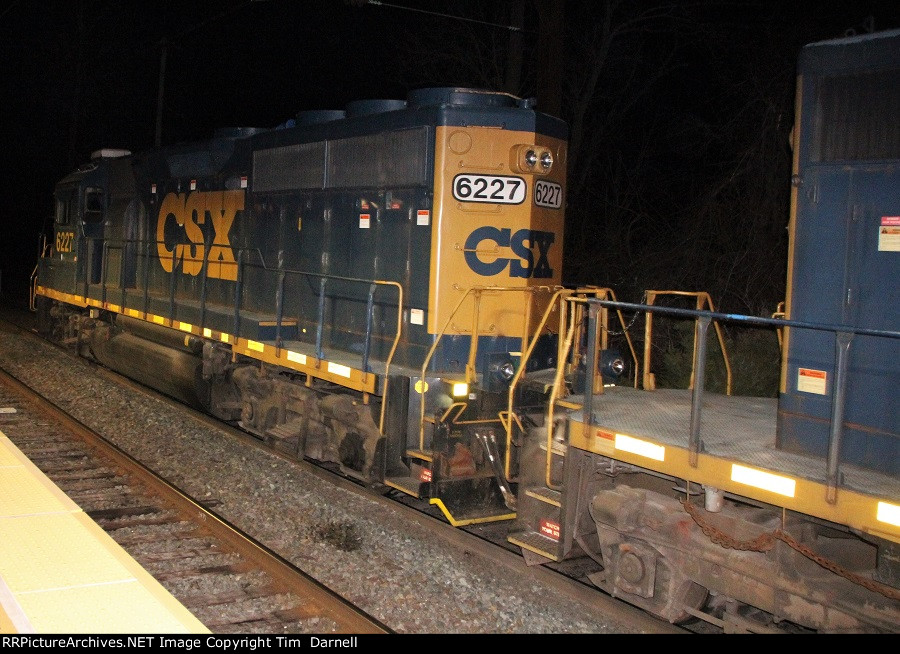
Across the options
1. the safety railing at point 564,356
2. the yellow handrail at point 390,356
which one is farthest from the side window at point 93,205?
the safety railing at point 564,356

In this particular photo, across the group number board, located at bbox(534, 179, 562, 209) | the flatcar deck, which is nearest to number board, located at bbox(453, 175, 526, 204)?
number board, located at bbox(534, 179, 562, 209)

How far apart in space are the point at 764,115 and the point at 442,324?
1014 cm

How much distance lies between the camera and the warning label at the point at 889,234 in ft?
14.0

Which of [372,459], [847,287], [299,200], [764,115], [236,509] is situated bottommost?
[236,509]

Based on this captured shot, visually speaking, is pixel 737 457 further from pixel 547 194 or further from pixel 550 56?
pixel 550 56

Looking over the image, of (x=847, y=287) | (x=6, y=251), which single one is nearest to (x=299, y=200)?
(x=847, y=287)

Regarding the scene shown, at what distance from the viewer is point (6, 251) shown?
4266 centimetres

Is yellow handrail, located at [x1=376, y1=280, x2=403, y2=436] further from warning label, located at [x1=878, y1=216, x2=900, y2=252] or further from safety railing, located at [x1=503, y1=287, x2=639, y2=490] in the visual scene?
warning label, located at [x1=878, y1=216, x2=900, y2=252]

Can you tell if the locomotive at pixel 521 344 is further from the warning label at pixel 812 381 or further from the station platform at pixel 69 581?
the station platform at pixel 69 581

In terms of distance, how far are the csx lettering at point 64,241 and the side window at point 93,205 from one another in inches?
28.7

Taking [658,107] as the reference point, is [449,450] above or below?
below

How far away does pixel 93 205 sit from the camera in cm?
1458

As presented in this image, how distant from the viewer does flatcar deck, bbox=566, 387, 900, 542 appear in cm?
394

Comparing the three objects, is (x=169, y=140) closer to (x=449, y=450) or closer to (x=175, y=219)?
(x=175, y=219)
